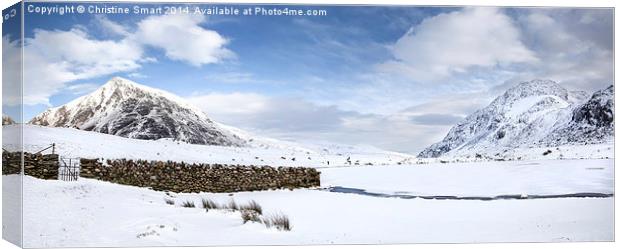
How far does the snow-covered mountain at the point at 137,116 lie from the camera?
11.5 metres

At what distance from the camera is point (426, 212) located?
12.3 m

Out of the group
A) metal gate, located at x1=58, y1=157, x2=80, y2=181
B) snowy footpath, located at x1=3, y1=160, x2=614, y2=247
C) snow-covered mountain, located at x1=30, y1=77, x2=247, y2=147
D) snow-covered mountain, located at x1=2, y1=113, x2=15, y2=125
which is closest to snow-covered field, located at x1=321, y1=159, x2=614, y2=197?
snowy footpath, located at x1=3, y1=160, x2=614, y2=247

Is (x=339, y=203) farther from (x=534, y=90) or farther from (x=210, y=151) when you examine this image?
(x=534, y=90)

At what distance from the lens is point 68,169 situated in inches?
478

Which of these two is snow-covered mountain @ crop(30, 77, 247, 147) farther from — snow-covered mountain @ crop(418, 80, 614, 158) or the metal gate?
snow-covered mountain @ crop(418, 80, 614, 158)

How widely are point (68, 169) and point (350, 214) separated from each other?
4.76 metres

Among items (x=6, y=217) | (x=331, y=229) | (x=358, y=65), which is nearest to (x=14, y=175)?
(x=6, y=217)

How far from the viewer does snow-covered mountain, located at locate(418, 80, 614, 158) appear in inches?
484

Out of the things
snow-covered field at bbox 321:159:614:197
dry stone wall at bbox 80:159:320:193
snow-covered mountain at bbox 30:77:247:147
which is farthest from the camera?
dry stone wall at bbox 80:159:320:193

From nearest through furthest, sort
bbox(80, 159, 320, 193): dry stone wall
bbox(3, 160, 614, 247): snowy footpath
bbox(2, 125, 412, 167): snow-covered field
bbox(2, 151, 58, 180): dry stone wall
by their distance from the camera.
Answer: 1. bbox(3, 160, 614, 247): snowy footpath
2. bbox(2, 151, 58, 180): dry stone wall
3. bbox(2, 125, 412, 167): snow-covered field
4. bbox(80, 159, 320, 193): dry stone wall

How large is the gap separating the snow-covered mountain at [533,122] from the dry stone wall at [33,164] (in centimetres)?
624

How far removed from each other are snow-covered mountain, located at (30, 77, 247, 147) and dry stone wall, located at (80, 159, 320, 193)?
27.0 inches

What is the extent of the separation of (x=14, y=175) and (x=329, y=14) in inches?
213

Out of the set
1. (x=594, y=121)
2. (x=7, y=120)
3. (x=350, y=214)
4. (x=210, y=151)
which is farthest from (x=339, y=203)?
(x=7, y=120)
